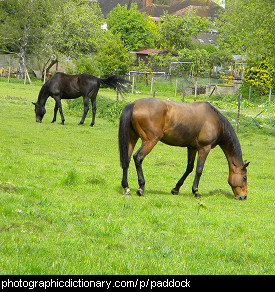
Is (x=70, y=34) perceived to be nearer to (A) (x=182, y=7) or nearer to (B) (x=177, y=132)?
(B) (x=177, y=132)

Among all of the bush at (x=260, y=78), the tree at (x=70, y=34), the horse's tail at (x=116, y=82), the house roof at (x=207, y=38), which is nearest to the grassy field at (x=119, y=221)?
the horse's tail at (x=116, y=82)

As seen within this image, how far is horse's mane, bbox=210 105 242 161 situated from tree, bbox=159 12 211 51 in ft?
207

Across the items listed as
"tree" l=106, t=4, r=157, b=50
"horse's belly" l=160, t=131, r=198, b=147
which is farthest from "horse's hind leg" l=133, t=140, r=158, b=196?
"tree" l=106, t=4, r=157, b=50

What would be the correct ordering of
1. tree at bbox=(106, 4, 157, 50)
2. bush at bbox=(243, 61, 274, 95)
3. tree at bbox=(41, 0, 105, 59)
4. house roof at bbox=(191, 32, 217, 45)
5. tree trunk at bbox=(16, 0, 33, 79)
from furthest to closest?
1. house roof at bbox=(191, 32, 217, 45)
2. tree at bbox=(106, 4, 157, 50)
3. tree trunk at bbox=(16, 0, 33, 79)
4. tree at bbox=(41, 0, 105, 59)
5. bush at bbox=(243, 61, 274, 95)

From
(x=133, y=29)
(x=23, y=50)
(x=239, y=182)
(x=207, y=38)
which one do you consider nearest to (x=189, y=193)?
(x=239, y=182)

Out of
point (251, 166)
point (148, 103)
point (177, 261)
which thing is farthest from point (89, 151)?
point (177, 261)

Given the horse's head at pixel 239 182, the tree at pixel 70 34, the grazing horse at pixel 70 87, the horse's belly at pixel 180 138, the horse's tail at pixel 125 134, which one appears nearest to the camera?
the horse's tail at pixel 125 134

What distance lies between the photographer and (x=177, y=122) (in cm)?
877

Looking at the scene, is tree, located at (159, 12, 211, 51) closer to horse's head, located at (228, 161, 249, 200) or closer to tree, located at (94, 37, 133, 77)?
tree, located at (94, 37, 133, 77)

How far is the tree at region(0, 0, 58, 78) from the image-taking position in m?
54.2

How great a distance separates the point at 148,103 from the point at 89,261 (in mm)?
4360

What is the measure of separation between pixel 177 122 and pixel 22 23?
5009cm

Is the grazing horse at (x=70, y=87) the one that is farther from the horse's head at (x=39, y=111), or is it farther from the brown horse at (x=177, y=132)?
the brown horse at (x=177, y=132)

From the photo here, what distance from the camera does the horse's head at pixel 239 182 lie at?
30.5ft
